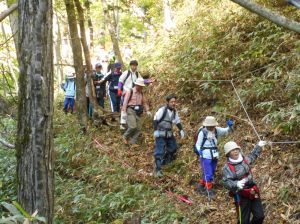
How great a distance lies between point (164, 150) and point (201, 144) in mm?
1740

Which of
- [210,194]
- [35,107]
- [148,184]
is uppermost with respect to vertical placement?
[35,107]

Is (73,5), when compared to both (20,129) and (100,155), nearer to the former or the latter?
(100,155)

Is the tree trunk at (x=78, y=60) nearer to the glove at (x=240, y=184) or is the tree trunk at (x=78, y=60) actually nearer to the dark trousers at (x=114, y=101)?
the dark trousers at (x=114, y=101)

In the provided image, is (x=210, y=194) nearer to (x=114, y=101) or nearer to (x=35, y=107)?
(x=35, y=107)

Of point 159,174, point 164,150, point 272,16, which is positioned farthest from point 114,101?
point 272,16

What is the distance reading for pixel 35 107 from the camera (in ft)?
15.0

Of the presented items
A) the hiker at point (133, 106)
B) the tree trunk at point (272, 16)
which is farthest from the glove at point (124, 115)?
the tree trunk at point (272, 16)

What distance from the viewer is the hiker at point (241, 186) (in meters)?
6.13

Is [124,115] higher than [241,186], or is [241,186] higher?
[124,115]

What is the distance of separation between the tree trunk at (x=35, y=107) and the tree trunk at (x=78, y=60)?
651cm

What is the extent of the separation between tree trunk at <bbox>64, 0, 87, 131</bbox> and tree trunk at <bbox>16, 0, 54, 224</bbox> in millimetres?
6512

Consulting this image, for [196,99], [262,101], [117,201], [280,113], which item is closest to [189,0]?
[196,99]

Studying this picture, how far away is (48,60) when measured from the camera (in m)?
4.62

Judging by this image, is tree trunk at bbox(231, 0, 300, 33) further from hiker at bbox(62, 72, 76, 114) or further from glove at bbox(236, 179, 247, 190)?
hiker at bbox(62, 72, 76, 114)
